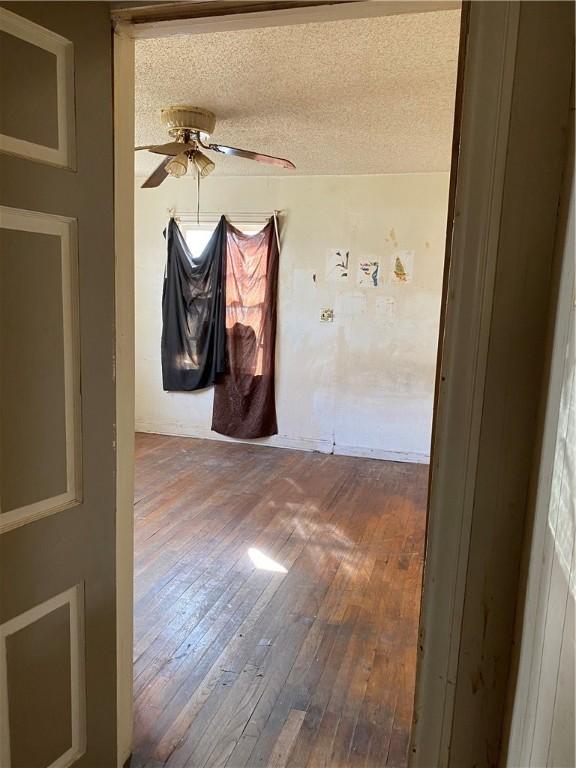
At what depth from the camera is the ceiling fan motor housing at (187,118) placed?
2.88 metres

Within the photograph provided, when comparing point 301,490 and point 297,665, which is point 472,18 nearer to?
point 297,665

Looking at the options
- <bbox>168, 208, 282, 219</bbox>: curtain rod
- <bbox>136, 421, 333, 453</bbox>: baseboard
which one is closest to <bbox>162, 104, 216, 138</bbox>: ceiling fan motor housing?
<bbox>168, 208, 282, 219</bbox>: curtain rod

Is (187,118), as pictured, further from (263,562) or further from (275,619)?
(275,619)

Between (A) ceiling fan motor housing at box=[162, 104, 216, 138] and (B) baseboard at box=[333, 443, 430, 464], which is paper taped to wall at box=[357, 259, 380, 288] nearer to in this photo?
(B) baseboard at box=[333, 443, 430, 464]

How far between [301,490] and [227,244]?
234 cm

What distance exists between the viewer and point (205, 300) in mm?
4828

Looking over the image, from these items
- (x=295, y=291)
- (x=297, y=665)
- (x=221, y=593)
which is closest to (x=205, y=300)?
(x=295, y=291)

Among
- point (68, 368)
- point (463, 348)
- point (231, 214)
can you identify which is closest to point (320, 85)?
point (68, 368)

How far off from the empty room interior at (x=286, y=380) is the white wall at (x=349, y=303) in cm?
2

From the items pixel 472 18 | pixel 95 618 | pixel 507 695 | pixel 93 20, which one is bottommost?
pixel 95 618

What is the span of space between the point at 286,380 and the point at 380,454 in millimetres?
1101

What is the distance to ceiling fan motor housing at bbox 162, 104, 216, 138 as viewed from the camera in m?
2.88

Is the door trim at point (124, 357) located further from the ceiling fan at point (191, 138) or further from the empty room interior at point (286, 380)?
the ceiling fan at point (191, 138)

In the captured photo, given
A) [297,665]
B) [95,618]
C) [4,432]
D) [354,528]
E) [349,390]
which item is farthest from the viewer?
[349,390]
